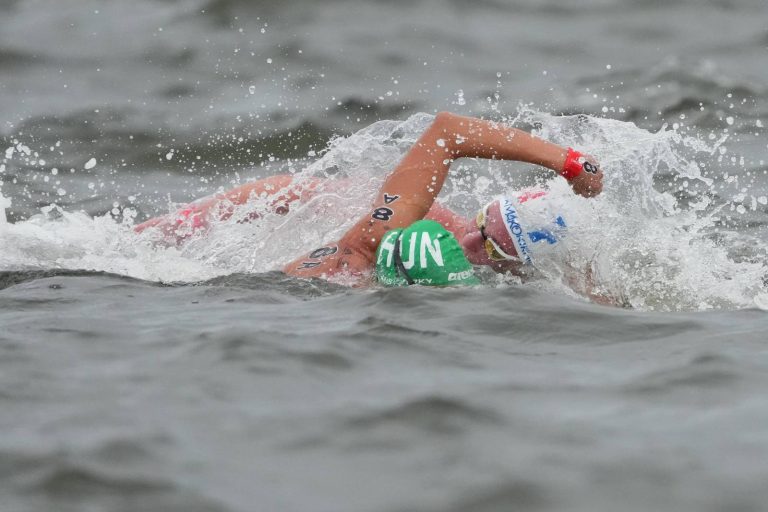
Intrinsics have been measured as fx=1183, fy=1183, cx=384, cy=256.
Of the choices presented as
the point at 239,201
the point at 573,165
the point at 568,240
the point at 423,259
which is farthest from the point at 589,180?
the point at 239,201

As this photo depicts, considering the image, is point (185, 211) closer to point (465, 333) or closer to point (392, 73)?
point (465, 333)

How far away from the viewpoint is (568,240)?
704 centimetres

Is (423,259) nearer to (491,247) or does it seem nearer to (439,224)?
(439,224)

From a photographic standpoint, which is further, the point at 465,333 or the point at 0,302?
the point at 0,302

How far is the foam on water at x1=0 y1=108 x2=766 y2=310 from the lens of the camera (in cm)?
699

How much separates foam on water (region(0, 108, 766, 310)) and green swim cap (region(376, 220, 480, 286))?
47 centimetres

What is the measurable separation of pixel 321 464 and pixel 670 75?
10042 mm

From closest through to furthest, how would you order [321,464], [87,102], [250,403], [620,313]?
[321,464] < [250,403] < [620,313] < [87,102]

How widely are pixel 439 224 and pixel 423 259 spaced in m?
0.37

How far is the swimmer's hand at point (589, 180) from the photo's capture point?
6.71 meters

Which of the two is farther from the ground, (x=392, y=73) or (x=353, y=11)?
(x=353, y=11)

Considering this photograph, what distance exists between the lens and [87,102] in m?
12.6

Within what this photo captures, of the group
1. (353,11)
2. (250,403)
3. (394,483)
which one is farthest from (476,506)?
(353,11)

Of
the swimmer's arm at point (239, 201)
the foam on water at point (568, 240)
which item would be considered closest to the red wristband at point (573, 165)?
the foam on water at point (568, 240)
